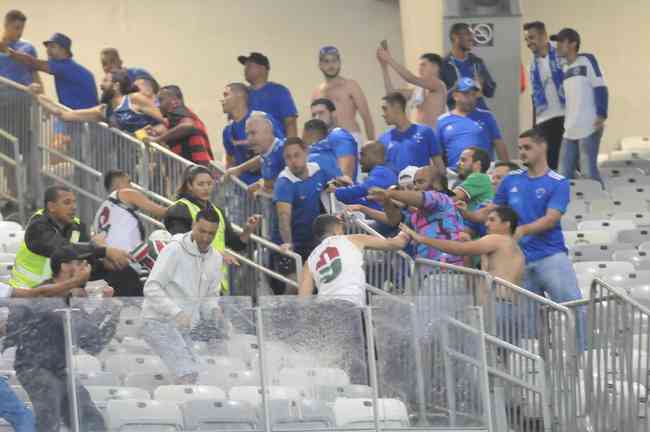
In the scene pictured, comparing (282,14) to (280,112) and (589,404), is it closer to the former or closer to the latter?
(280,112)

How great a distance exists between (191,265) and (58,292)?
2.90ft

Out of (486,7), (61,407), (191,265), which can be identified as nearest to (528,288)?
(191,265)

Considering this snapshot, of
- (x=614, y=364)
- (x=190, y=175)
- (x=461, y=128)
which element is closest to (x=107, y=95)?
(x=461, y=128)

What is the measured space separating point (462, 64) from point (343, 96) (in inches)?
63.0

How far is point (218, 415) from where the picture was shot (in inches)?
491

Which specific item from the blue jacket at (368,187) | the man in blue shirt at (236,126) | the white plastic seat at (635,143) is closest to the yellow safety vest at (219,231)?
the blue jacket at (368,187)

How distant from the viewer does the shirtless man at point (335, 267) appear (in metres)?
13.8

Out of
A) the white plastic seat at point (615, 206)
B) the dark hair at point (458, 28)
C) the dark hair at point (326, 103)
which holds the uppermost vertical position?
the dark hair at point (458, 28)

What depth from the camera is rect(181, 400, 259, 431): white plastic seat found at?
1240 cm

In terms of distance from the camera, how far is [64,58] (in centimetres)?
1828

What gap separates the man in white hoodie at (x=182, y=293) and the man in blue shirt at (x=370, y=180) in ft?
7.14

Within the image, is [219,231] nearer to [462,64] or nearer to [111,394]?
[111,394]

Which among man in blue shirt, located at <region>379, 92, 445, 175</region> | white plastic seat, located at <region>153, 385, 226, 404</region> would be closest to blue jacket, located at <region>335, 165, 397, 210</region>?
man in blue shirt, located at <region>379, 92, 445, 175</region>

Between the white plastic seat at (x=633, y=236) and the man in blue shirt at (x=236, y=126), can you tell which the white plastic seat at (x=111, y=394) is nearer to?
the man in blue shirt at (x=236, y=126)
